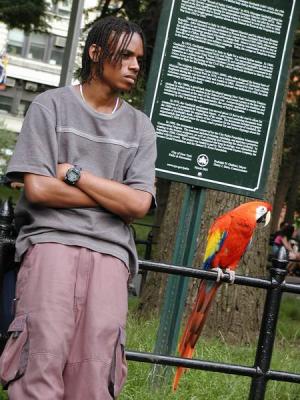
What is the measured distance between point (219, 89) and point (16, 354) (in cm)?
253

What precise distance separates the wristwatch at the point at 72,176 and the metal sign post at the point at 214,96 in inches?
69.8

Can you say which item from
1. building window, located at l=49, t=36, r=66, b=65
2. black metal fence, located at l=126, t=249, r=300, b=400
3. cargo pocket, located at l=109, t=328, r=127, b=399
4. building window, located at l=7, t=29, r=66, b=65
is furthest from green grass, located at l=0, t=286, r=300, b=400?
building window, located at l=49, t=36, r=66, b=65

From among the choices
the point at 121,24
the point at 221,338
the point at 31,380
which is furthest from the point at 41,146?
the point at 221,338

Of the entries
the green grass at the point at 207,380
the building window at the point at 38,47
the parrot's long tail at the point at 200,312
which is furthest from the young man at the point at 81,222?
the building window at the point at 38,47

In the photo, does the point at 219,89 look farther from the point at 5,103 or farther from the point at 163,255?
the point at 5,103

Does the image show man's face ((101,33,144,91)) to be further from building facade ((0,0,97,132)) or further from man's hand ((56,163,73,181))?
building facade ((0,0,97,132))

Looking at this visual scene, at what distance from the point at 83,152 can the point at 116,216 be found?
0.91ft

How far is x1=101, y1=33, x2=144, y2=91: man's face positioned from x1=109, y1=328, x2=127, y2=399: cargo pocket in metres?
0.96

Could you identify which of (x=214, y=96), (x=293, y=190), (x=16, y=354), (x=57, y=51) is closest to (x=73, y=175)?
(x=16, y=354)

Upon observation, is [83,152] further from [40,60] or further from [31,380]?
[40,60]

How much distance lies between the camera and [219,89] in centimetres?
504

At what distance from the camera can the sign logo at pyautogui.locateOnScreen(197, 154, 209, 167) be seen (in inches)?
197

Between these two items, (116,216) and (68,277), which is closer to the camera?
(68,277)

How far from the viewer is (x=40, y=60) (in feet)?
192
